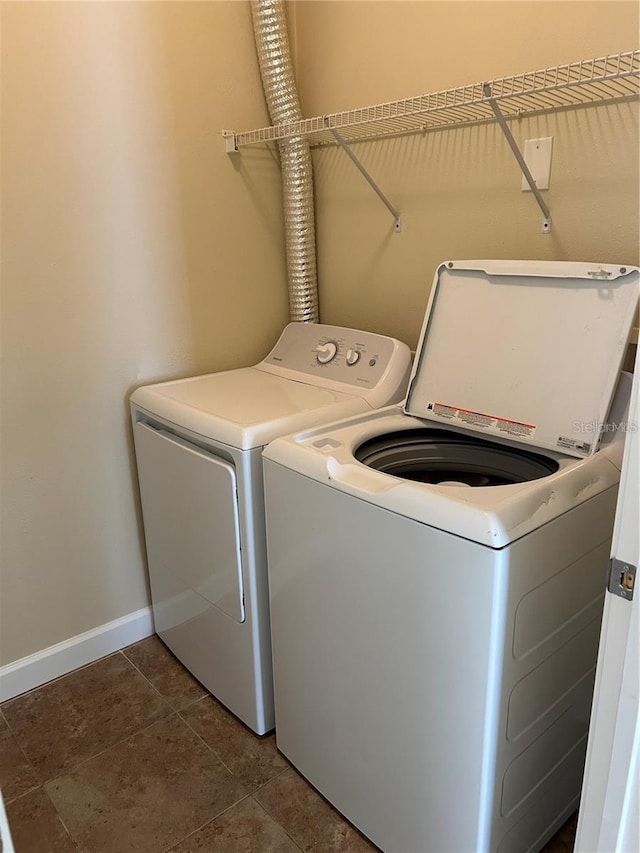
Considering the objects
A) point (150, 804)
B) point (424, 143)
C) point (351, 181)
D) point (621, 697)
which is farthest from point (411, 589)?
point (351, 181)

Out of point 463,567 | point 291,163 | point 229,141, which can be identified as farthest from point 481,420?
point 229,141

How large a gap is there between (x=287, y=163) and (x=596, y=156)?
987mm

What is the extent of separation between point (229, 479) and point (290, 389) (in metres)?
0.44

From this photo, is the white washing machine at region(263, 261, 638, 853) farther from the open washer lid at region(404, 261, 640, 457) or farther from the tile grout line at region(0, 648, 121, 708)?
the tile grout line at region(0, 648, 121, 708)

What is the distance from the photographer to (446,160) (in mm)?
1788

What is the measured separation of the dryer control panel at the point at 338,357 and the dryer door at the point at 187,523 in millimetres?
478

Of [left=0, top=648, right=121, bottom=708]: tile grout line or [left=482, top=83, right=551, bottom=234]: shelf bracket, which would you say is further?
[left=0, top=648, right=121, bottom=708]: tile grout line

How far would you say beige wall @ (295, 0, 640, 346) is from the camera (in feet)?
4.81

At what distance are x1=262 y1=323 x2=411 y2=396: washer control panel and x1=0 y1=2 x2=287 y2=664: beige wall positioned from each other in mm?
192

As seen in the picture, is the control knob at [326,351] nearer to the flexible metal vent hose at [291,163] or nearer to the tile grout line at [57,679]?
the flexible metal vent hose at [291,163]

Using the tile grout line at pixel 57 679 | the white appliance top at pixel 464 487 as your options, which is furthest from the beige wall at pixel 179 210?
the white appliance top at pixel 464 487

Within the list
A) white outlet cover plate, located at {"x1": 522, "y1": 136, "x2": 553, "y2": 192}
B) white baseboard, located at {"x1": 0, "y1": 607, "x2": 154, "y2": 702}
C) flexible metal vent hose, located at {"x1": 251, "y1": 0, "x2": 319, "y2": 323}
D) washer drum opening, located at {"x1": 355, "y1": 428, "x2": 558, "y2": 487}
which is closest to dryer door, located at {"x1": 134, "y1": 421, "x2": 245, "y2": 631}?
white baseboard, located at {"x1": 0, "y1": 607, "x2": 154, "y2": 702}

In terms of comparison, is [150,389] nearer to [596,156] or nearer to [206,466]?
[206,466]

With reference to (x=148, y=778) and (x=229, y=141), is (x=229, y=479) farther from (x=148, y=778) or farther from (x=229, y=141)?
(x=229, y=141)
